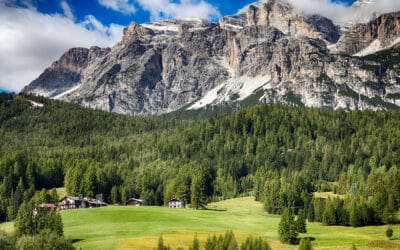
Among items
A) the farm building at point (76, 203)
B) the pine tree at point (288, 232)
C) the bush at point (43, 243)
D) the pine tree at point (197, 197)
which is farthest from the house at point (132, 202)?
the bush at point (43, 243)

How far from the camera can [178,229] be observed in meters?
106

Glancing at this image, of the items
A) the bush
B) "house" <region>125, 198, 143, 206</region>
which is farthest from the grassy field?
"house" <region>125, 198, 143, 206</region>

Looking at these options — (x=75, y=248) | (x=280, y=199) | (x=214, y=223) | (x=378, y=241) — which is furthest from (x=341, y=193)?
(x=75, y=248)

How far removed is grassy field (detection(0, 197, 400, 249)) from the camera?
8975 centimetres

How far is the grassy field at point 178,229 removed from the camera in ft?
294

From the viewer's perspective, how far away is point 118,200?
17188 centimetres

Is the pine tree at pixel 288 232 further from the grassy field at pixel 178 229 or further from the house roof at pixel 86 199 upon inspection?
the house roof at pixel 86 199

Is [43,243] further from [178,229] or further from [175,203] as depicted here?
[175,203]

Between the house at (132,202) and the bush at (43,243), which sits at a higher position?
the house at (132,202)

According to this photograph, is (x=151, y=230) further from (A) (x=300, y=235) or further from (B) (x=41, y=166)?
(B) (x=41, y=166)

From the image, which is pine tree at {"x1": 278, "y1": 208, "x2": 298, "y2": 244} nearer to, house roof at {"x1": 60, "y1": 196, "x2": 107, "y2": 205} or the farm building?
the farm building

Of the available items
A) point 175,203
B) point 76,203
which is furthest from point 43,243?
point 175,203

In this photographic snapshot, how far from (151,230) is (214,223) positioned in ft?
58.9

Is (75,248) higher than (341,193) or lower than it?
lower
